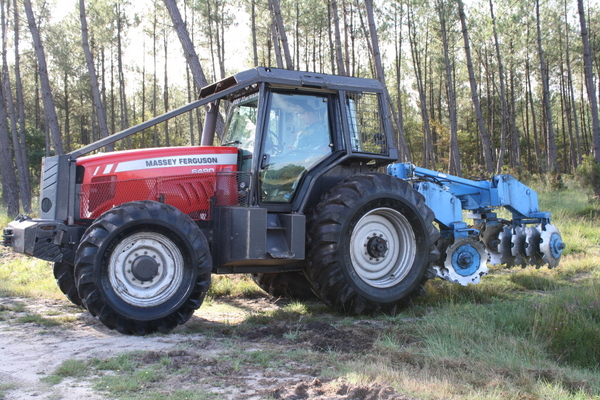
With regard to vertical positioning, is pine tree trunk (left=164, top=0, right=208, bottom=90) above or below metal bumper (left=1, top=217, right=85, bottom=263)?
above

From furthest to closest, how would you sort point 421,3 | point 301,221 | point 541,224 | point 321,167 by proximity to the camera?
1. point 421,3
2. point 541,224
3. point 321,167
4. point 301,221

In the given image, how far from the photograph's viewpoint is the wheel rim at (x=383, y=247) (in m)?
6.55

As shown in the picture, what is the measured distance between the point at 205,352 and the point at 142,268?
1183 mm

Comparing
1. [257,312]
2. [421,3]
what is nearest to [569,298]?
[257,312]

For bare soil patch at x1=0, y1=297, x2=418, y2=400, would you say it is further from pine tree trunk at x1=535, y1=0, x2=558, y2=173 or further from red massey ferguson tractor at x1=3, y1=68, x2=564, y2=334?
pine tree trunk at x1=535, y1=0, x2=558, y2=173

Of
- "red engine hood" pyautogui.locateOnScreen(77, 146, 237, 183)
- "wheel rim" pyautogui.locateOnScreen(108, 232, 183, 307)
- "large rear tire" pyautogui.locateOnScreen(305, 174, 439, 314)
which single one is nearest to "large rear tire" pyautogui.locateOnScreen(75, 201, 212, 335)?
"wheel rim" pyautogui.locateOnScreen(108, 232, 183, 307)

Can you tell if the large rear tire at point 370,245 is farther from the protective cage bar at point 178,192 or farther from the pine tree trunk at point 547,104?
the pine tree trunk at point 547,104

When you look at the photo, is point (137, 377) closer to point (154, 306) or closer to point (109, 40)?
point (154, 306)

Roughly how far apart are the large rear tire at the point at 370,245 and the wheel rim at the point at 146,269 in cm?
158

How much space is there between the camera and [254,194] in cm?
616

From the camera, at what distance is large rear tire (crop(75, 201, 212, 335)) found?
198 inches

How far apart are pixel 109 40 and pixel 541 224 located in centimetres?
2721

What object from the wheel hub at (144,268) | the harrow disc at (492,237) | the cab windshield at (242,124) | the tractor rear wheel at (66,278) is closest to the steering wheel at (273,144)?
the cab windshield at (242,124)

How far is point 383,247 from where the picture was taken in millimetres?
6559
